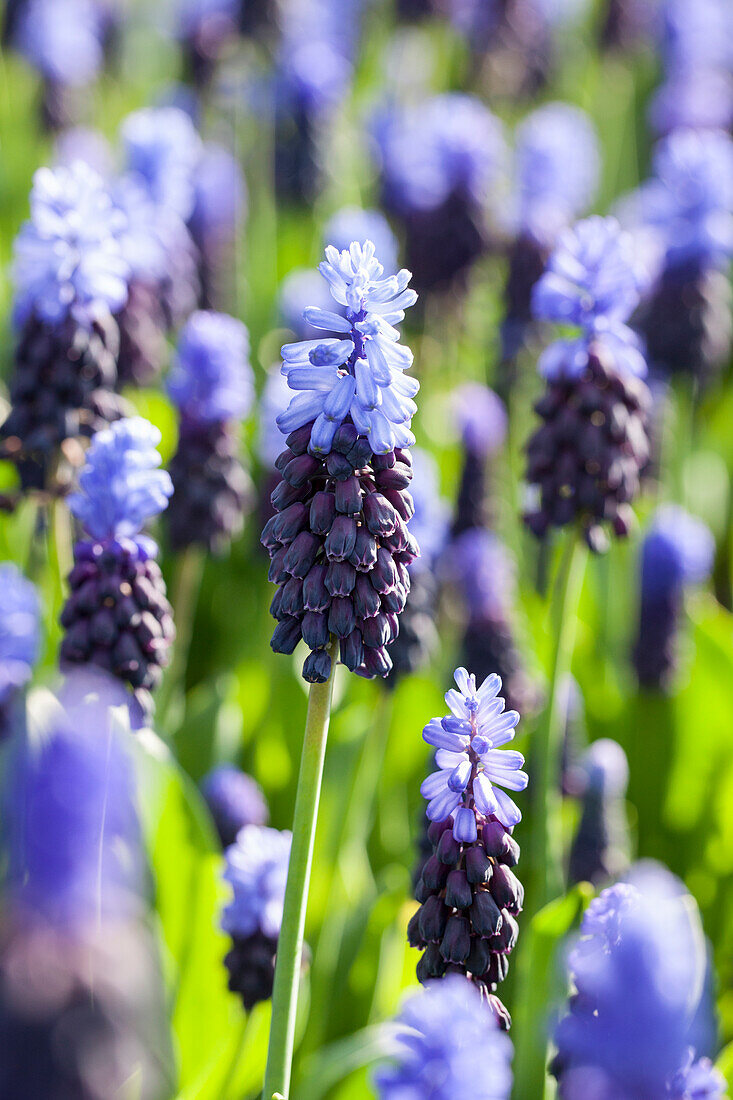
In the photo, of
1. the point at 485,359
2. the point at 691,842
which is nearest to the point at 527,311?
the point at 485,359

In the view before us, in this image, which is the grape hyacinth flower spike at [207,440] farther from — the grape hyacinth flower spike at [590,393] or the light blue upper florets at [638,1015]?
the light blue upper florets at [638,1015]

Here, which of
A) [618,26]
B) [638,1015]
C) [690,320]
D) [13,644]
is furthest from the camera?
[618,26]

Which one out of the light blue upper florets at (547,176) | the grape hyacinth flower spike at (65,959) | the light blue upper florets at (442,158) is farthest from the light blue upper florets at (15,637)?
the light blue upper florets at (442,158)

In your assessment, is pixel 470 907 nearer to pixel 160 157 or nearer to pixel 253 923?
pixel 253 923

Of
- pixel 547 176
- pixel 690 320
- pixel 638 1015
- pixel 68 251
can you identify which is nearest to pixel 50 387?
pixel 68 251

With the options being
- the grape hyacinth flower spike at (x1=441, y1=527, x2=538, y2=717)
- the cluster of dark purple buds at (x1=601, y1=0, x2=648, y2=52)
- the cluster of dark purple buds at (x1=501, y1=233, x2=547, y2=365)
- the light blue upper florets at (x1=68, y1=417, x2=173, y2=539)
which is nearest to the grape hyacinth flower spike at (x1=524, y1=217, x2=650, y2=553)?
the grape hyacinth flower spike at (x1=441, y1=527, x2=538, y2=717)
